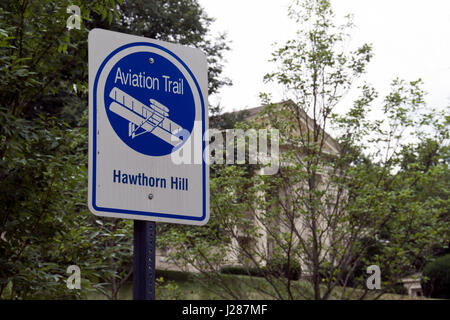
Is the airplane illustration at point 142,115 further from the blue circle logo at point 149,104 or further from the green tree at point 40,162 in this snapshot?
the green tree at point 40,162

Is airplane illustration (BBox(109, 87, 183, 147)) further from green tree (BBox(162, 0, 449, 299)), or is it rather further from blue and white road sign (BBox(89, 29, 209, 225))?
green tree (BBox(162, 0, 449, 299))

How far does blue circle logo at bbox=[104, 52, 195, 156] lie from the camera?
7.07ft

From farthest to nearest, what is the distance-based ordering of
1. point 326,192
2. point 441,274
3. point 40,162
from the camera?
1. point 441,274
2. point 326,192
3. point 40,162

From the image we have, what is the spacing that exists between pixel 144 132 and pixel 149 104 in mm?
118

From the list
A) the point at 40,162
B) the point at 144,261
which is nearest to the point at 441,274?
the point at 40,162

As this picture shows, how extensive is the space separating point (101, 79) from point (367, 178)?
32.3 feet

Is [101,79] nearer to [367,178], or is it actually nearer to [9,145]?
[9,145]

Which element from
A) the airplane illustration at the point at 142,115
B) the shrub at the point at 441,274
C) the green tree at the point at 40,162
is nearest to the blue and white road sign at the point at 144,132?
the airplane illustration at the point at 142,115

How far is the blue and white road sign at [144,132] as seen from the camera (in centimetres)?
210

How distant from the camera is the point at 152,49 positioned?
2336mm

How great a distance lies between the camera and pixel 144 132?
2.17 m

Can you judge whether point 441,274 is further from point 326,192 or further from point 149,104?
point 149,104

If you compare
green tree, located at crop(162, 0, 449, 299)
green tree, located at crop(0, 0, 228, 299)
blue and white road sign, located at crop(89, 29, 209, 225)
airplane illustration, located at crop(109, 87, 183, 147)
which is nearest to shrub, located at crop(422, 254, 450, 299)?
green tree, located at crop(162, 0, 449, 299)

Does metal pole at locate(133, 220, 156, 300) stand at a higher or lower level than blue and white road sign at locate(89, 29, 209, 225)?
lower
